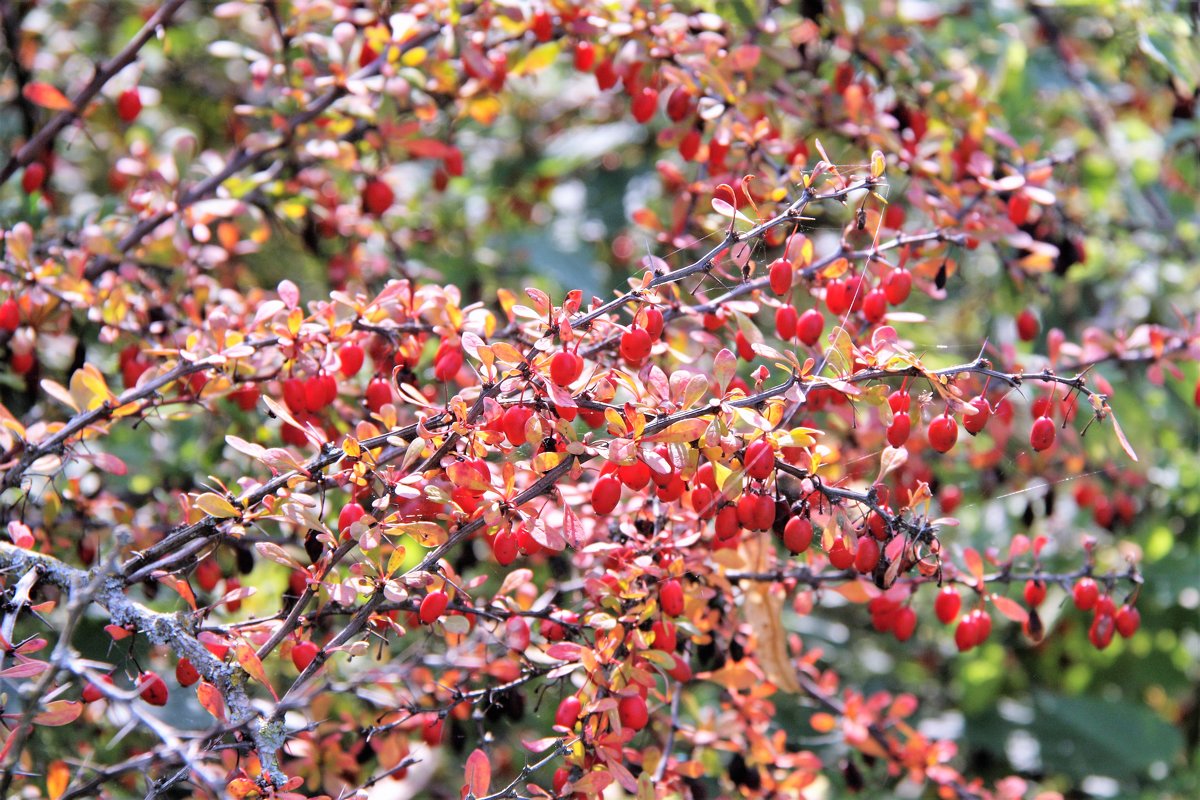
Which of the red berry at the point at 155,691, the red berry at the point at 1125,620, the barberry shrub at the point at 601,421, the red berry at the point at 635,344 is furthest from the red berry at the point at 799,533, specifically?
the red berry at the point at 155,691

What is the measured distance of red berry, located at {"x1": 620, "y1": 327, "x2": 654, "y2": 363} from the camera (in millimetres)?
1392

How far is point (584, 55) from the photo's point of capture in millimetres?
2064

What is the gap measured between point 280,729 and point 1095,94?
289 centimetres

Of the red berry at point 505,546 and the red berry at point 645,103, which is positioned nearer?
the red berry at point 505,546

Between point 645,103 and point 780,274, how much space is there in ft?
2.03

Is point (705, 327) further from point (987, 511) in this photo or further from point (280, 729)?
point (987, 511)

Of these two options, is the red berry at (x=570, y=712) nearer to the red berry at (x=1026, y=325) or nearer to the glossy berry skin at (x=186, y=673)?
the glossy berry skin at (x=186, y=673)

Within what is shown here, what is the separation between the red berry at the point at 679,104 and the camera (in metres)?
1.99

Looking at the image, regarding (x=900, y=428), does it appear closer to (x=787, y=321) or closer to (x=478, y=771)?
(x=787, y=321)

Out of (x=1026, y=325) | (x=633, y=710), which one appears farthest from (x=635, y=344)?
(x=1026, y=325)

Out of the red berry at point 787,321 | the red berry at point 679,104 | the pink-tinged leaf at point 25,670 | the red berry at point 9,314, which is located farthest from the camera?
the red berry at point 679,104

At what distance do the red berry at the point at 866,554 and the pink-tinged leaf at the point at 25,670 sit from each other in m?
0.98

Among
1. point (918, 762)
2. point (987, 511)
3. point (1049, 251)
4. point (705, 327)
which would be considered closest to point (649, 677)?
point (705, 327)

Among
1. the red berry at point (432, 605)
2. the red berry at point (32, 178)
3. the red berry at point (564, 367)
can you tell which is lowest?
the red berry at point (432, 605)
